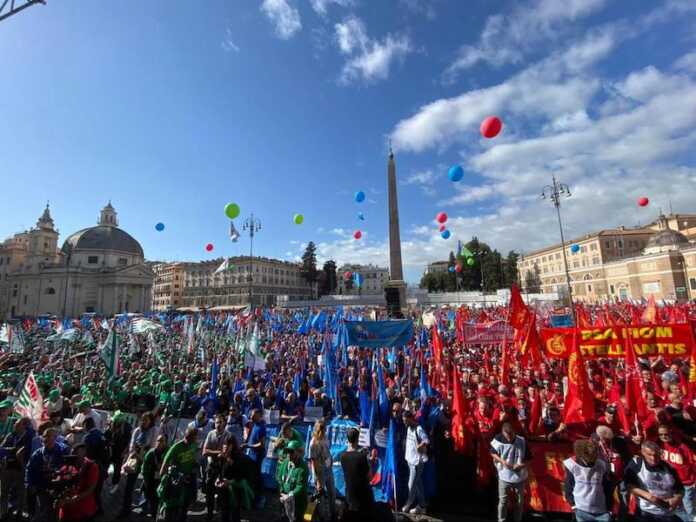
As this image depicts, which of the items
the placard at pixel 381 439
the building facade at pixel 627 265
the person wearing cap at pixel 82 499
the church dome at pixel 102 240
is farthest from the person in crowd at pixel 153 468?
the church dome at pixel 102 240

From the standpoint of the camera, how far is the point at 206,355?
15.4m

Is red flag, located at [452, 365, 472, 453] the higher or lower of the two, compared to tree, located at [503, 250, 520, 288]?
lower

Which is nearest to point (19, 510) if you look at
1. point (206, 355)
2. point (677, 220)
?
point (206, 355)

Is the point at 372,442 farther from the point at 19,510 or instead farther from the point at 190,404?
the point at 19,510

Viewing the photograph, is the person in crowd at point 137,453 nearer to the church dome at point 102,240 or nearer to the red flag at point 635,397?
the red flag at point 635,397

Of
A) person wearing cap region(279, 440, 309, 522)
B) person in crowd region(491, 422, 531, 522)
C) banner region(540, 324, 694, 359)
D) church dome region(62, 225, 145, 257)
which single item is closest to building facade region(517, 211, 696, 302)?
banner region(540, 324, 694, 359)

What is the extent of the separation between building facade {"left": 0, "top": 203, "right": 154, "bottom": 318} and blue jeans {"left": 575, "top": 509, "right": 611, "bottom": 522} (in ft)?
247

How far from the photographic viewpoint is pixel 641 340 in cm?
633

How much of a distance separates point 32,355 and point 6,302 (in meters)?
74.7

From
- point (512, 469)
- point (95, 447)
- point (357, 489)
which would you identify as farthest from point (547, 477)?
point (95, 447)

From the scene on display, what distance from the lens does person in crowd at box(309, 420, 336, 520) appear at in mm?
4363

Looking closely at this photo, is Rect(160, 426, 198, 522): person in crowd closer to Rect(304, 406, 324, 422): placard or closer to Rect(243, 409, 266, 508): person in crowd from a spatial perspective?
Rect(243, 409, 266, 508): person in crowd

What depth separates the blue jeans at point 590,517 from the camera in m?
3.52

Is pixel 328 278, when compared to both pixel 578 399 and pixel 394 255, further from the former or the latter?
pixel 578 399
